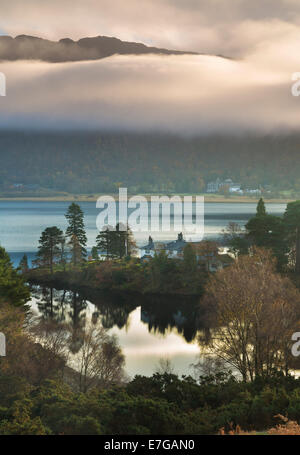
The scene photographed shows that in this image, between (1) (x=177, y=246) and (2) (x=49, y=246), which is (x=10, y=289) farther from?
(1) (x=177, y=246)

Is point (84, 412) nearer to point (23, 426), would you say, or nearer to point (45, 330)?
point (23, 426)

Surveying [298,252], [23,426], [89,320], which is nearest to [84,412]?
[23,426]

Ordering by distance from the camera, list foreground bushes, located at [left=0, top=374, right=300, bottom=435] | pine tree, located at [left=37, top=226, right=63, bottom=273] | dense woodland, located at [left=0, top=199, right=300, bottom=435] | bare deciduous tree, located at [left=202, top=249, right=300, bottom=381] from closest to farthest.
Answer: foreground bushes, located at [left=0, top=374, right=300, bottom=435]
dense woodland, located at [left=0, top=199, right=300, bottom=435]
bare deciduous tree, located at [left=202, top=249, right=300, bottom=381]
pine tree, located at [left=37, top=226, right=63, bottom=273]

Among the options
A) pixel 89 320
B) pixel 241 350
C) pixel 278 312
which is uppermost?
pixel 278 312

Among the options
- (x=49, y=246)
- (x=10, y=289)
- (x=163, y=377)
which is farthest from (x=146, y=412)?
(x=49, y=246)

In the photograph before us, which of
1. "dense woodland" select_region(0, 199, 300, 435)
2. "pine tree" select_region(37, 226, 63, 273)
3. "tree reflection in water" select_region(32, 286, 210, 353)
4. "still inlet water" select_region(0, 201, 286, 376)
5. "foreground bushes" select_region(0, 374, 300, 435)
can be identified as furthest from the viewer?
"pine tree" select_region(37, 226, 63, 273)

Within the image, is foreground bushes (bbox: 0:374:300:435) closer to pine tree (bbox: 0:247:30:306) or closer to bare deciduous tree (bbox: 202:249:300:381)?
bare deciduous tree (bbox: 202:249:300:381)

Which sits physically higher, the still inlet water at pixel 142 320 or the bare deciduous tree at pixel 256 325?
the bare deciduous tree at pixel 256 325

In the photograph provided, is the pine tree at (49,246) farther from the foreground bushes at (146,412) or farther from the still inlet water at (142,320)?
the foreground bushes at (146,412)

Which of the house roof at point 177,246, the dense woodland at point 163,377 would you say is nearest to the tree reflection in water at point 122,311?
the dense woodland at point 163,377

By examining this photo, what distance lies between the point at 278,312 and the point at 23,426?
536 inches

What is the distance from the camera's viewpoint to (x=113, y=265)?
57500mm

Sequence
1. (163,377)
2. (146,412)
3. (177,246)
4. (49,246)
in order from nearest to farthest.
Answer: (146,412) → (163,377) → (49,246) → (177,246)

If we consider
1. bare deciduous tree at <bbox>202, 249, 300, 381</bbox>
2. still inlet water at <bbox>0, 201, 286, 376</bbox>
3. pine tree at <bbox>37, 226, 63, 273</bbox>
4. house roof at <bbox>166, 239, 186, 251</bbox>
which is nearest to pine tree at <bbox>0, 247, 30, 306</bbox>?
still inlet water at <bbox>0, 201, 286, 376</bbox>
